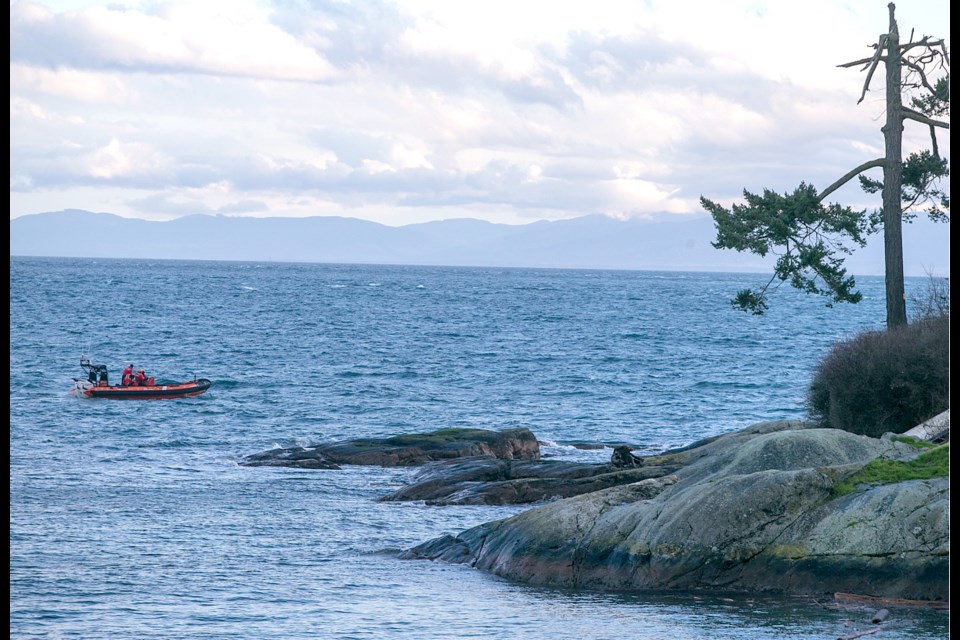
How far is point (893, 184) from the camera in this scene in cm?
2675

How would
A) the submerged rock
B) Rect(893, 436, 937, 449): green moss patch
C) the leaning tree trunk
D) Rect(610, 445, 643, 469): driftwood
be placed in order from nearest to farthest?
Rect(893, 436, 937, 449): green moss patch, Rect(610, 445, 643, 469): driftwood, the leaning tree trunk, the submerged rock

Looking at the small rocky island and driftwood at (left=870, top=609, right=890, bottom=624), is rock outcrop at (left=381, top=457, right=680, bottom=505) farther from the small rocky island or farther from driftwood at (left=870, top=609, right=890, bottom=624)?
driftwood at (left=870, top=609, right=890, bottom=624)

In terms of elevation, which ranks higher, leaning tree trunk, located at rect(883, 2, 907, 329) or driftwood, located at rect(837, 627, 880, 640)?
leaning tree trunk, located at rect(883, 2, 907, 329)

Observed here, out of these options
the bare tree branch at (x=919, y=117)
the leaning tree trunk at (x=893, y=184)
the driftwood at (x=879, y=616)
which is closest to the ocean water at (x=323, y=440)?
the driftwood at (x=879, y=616)

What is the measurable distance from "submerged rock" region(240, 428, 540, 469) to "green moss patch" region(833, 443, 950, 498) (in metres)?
15.6

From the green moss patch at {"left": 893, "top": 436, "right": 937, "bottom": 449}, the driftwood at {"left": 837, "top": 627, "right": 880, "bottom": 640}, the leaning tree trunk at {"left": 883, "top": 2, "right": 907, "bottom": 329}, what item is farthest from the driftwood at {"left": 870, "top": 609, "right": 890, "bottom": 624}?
the leaning tree trunk at {"left": 883, "top": 2, "right": 907, "bottom": 329}

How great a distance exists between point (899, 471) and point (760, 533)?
218cm

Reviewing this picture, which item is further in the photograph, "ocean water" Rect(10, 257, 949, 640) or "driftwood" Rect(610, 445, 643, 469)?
"driftwood" Rect(610, 445, 643, 469)

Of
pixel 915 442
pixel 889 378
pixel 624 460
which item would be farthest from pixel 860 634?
pixel 624 460

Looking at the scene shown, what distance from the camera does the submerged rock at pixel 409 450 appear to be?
30.7 metres

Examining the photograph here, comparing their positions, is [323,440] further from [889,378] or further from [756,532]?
[756,532]

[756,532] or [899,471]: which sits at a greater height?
[899,471]

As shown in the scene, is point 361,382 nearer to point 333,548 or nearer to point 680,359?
point 680,359

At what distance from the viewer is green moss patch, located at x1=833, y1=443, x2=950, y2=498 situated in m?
15.5
